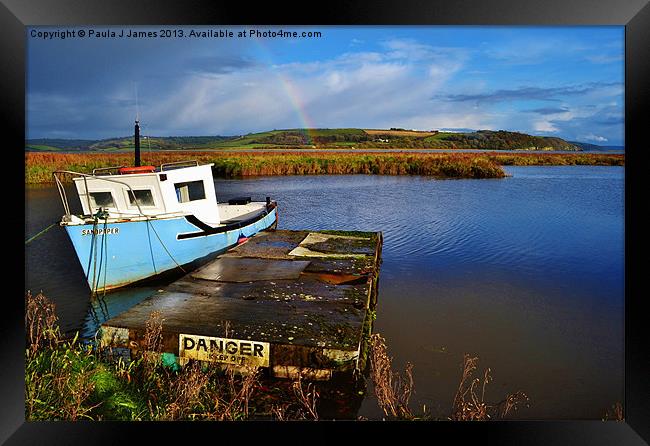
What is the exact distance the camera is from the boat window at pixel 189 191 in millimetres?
11680

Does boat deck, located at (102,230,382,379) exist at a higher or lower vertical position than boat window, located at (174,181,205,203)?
lower

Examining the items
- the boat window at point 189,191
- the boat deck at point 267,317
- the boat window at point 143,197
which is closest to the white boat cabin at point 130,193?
the boat window at point 143,197

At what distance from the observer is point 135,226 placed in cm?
1015

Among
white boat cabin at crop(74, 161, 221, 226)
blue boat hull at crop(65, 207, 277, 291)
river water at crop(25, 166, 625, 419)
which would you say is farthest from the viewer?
white boat cabin at crop(74, 161, 221, 226)

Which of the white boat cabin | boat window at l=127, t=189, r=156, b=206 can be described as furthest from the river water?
boat window at l=127, t=189, r=156, b=206

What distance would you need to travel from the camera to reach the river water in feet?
22.2

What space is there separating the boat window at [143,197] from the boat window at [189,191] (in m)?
0.89

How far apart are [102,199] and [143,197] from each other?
0.89m

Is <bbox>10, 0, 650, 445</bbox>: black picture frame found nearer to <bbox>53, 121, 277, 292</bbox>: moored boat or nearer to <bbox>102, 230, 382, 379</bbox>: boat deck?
<bbox>102, 230, 382, 379</bbox>: boat deck
